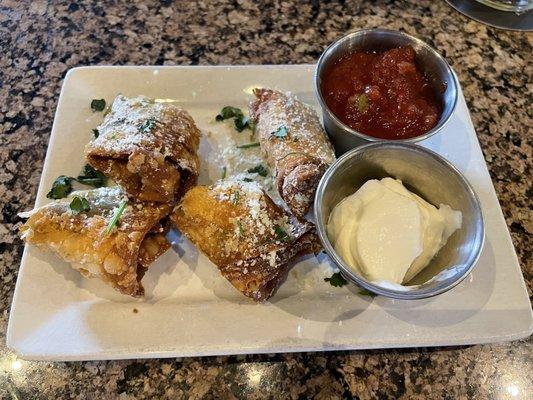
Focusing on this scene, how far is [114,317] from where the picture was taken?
5.04 ft

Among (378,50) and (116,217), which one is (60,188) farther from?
(378,50)

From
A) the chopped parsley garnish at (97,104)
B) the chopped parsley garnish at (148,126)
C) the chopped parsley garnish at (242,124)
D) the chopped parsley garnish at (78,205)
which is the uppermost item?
the chopped parsley garnish at (148,126)

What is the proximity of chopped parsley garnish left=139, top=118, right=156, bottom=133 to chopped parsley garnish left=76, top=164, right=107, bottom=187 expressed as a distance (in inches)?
10.4

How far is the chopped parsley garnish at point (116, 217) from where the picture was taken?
60.9 inches

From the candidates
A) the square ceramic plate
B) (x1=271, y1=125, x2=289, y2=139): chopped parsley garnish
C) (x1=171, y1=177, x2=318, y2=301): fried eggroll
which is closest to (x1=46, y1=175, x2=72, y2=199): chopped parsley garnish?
the square ceramic plate

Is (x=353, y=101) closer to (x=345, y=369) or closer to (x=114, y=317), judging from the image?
(x=345, y=369)

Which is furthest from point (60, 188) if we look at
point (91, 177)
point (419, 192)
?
point (419, 192)

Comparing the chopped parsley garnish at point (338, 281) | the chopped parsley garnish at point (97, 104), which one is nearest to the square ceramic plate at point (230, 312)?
the chopped parsley garnish at point (338, 281)

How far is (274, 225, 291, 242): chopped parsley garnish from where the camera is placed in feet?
5.21

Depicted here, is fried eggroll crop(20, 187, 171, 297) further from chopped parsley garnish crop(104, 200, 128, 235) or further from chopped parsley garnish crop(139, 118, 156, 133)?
chopped parsley garnish crop(139, 118, 156, 133)

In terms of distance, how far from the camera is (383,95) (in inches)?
68.4

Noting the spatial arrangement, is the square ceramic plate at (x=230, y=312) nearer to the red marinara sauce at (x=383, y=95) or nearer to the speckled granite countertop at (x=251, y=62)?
the speckled granite countertop at (x=251, y=62)

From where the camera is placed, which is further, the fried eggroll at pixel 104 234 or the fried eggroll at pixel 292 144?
the fried eggroll at pixel 292 144

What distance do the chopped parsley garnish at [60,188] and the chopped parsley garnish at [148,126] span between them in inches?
13.5
